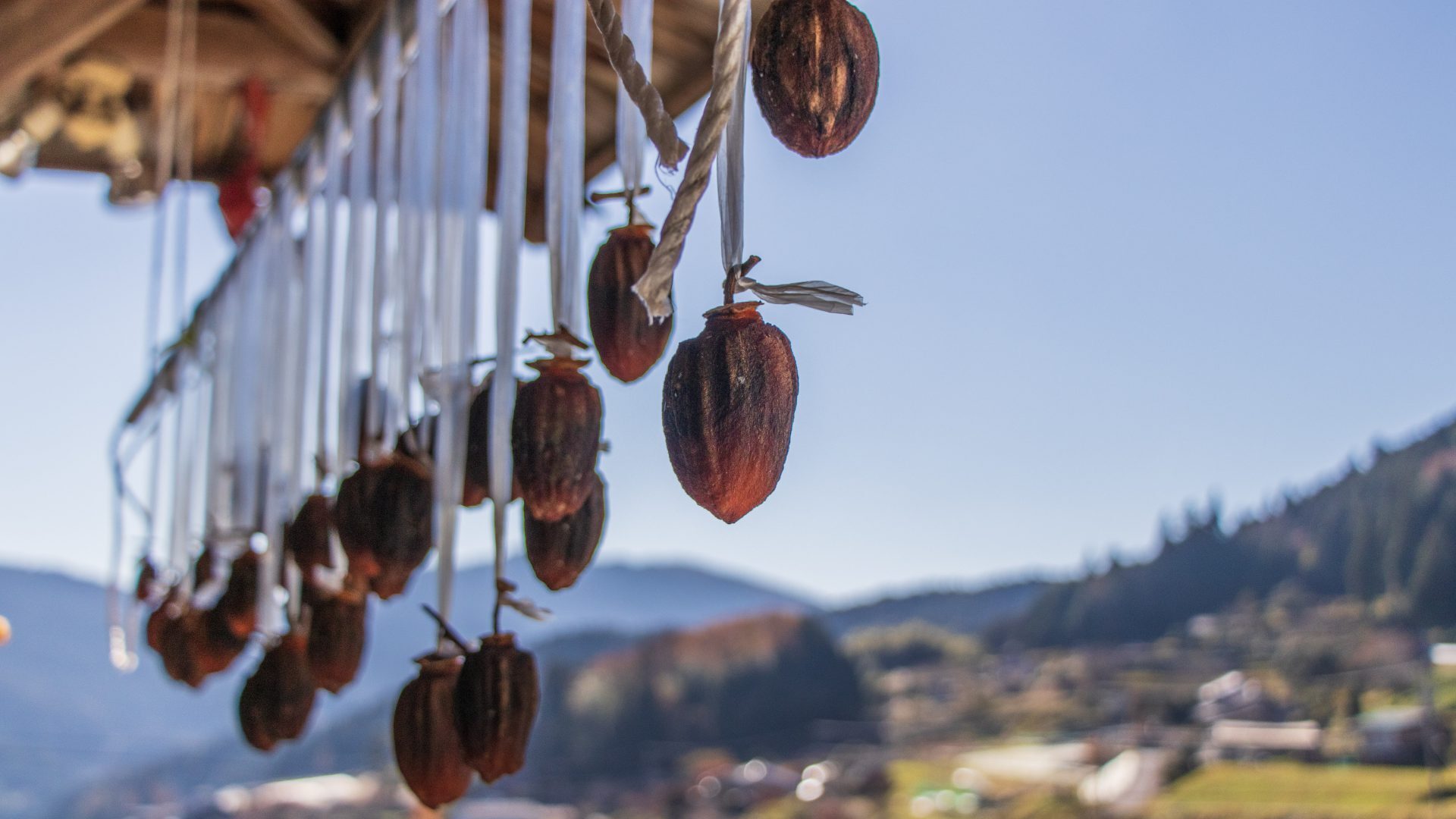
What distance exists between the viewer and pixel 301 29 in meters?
1.60

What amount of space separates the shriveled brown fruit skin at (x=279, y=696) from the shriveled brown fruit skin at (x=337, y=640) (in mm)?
46

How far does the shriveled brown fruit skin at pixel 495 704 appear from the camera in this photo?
635mm

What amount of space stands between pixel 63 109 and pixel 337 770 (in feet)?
104

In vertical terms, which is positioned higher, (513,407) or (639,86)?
(639,86)

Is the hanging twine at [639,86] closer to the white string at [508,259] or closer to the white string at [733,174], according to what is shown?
the white string at [733,174]

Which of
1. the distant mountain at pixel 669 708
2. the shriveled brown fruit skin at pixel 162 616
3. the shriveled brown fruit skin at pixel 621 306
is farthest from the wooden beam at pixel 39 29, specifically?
the distant mountain at pixel 669 708

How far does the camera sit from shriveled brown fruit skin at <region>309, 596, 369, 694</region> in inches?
37.3

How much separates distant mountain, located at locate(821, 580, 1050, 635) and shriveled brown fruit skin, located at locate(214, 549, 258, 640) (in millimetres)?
30266

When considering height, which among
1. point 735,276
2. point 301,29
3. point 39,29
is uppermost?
point 301,29

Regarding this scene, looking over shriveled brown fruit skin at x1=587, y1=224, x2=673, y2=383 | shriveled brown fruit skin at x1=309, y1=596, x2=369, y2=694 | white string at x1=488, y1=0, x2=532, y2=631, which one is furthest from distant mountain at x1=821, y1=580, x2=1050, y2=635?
shriveled brown fruit skin at x1=587, y1=224, x2=673, y2=383

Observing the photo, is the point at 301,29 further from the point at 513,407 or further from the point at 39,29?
the point at 513,407

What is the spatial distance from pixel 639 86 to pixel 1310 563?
25.1m

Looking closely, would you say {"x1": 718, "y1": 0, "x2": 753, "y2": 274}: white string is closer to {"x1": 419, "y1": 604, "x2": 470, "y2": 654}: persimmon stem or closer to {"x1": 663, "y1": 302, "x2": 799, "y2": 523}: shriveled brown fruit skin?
{"x1": 663, "y1": 302, "x2": 799, "y2": 523}: shriveled brown fruit skin

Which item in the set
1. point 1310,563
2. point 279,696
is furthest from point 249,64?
point 1310,563
